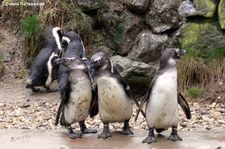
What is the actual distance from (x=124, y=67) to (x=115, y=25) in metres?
1.46

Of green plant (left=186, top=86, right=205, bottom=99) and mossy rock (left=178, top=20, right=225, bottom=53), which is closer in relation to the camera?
green plant (left=186, top=86, right=205, bottom=99)

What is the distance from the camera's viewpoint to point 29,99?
7.96m

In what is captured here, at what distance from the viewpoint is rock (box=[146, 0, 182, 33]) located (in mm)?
8609

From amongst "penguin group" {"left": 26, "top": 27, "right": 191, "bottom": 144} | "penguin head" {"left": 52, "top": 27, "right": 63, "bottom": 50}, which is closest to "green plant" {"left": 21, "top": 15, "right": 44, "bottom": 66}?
"penguin head" {"left": 52, "top": 27, "right": 63, "bottom": 50}

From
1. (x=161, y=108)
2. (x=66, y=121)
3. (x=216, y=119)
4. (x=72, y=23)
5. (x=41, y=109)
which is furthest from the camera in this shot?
(x=72, y=23)

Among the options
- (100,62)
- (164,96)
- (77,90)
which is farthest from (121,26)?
(164,96)

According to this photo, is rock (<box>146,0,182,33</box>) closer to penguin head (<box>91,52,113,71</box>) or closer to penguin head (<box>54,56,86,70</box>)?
penguin head (<box>54,56,86,70</box>)

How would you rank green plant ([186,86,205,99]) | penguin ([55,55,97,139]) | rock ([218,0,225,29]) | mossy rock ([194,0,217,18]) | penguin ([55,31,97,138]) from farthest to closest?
mossy rock ([194,0,217,18]) → rock ([218,0,225,29]) → green plant ([186,86,205,99]) → penguin ([55,31,97,138]) → penguin ([55,55,97,139])

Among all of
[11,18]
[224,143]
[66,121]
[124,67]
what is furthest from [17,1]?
[224,143]

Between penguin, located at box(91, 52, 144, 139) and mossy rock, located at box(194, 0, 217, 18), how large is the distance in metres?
3.97

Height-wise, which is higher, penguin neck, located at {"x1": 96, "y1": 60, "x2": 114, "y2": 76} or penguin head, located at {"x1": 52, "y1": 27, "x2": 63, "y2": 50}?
penguin neck, located at {"x1": 96, "y1": 60, "x2": 114, "y2": 76}

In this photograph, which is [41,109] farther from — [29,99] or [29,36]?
[29,36]

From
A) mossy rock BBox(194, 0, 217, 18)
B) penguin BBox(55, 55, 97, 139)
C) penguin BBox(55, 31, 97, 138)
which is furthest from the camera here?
mossy rock BBox(194, 0, 217, 18)

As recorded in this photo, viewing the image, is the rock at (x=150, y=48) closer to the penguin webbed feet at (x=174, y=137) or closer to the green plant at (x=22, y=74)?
the green plant at (x=22, y=74)
